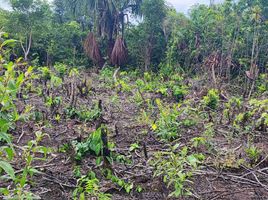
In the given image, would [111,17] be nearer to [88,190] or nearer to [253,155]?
[253,155]

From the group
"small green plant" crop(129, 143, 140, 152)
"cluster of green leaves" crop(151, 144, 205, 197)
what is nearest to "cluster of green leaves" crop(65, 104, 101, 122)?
"small green plant" crop(129, 143, 140, 152)

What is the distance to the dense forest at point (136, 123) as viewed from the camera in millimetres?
2393

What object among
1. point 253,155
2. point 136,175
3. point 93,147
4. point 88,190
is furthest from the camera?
point 253,155

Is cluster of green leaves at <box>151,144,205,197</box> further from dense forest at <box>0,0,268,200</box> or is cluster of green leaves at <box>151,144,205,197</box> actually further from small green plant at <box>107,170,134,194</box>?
small green plant at <box>107,170,134,194</box>

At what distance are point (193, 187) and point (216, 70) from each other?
22.1 ft

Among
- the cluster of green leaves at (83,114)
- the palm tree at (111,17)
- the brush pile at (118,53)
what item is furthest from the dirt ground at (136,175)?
the palm tree at (111,17)

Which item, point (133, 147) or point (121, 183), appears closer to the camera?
point (121, 183)

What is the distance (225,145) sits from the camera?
3670 mm

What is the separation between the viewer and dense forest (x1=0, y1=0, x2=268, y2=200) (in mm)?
2393

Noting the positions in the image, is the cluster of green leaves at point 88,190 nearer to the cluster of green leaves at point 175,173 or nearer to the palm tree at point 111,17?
the cluster of green leaves at point 175,173

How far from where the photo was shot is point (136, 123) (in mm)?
4445

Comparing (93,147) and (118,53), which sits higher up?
(118,53)

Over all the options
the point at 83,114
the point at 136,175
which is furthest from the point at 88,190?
the point at 83,114

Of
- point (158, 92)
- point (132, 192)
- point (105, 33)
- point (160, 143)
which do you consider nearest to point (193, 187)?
point (132, 192)
